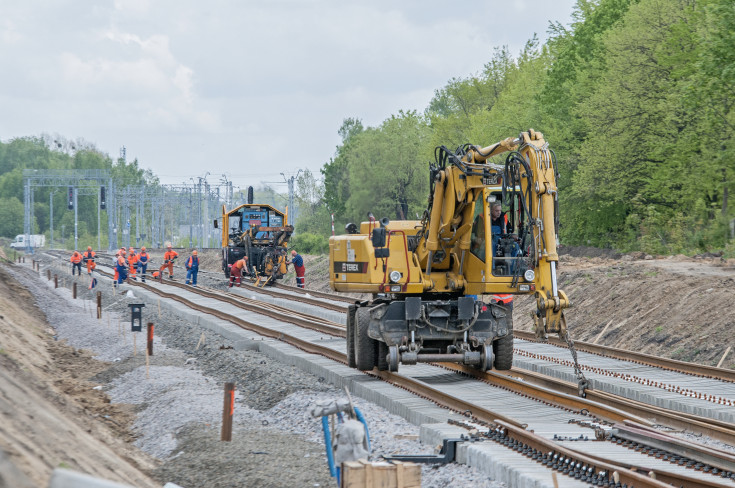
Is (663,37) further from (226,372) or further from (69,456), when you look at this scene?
(69,456)

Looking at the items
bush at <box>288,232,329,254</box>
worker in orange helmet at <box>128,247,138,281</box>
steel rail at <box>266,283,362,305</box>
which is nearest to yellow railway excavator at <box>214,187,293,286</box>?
steel rail at <box>266,283,362,305</box>

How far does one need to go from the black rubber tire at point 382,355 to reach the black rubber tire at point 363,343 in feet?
0.27

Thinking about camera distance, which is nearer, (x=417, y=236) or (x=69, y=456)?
(x=69, y=456)

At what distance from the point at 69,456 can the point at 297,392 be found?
643 cm

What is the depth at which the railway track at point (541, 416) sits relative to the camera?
8281 mm

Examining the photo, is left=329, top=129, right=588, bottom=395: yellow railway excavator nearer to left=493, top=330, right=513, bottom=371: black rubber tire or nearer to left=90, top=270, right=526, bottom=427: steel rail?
left=493, top=330, right=513, bottom=371: black rubber tire

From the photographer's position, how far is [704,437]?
1025 cm

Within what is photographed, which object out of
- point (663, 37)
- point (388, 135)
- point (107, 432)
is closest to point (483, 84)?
point (388, 135)

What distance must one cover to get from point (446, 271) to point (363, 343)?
178 centimetres

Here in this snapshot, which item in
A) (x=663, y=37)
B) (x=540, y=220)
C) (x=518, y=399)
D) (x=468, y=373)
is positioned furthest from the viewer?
(x=663, y=37)

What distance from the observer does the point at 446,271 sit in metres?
14.6

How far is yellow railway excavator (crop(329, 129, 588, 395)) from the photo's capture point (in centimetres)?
1340

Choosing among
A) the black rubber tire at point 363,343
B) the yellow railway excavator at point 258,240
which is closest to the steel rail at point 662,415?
the black rubber tire at point 363,343

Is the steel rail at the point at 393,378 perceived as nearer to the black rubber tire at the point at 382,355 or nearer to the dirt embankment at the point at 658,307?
the black rubber tire at the point at 382,355
